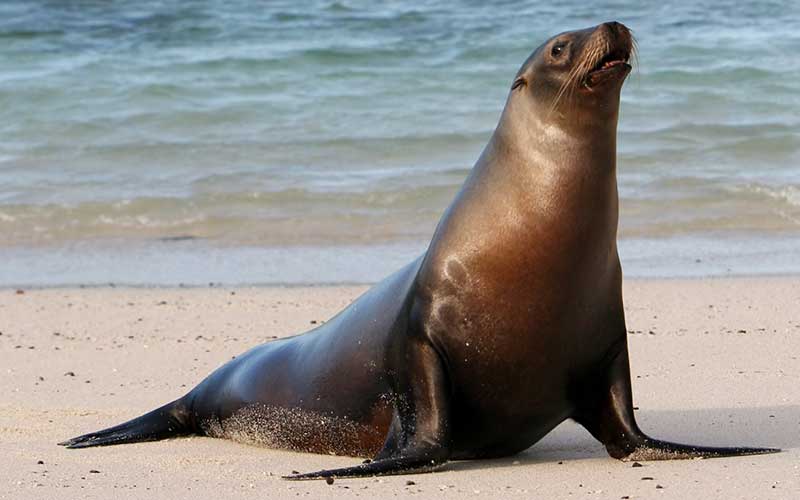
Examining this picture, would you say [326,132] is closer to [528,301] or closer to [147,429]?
[147,429]

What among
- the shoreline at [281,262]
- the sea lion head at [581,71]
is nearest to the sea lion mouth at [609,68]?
the sea lion head at [581,71]

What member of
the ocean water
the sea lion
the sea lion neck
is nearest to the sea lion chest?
the sea lion

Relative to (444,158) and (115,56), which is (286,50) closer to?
(115,56)

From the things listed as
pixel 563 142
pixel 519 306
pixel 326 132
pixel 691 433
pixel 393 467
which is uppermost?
pixel 563 142

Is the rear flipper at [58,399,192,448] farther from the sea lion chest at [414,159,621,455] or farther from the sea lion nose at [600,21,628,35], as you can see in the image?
the sea lion nose at [600,21,628,35]

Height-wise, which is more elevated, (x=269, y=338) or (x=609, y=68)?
(x=609, y=68)

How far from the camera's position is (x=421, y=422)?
4285 millimetres

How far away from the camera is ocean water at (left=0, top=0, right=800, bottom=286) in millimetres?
9719

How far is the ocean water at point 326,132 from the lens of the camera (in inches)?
383

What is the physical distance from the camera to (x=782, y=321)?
6875 mm

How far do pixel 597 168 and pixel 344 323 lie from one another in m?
1.09

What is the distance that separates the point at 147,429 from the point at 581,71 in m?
2.13

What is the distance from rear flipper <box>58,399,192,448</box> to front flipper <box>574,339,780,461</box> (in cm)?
165

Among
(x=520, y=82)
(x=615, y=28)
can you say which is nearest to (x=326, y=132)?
(x=520, y=82)
